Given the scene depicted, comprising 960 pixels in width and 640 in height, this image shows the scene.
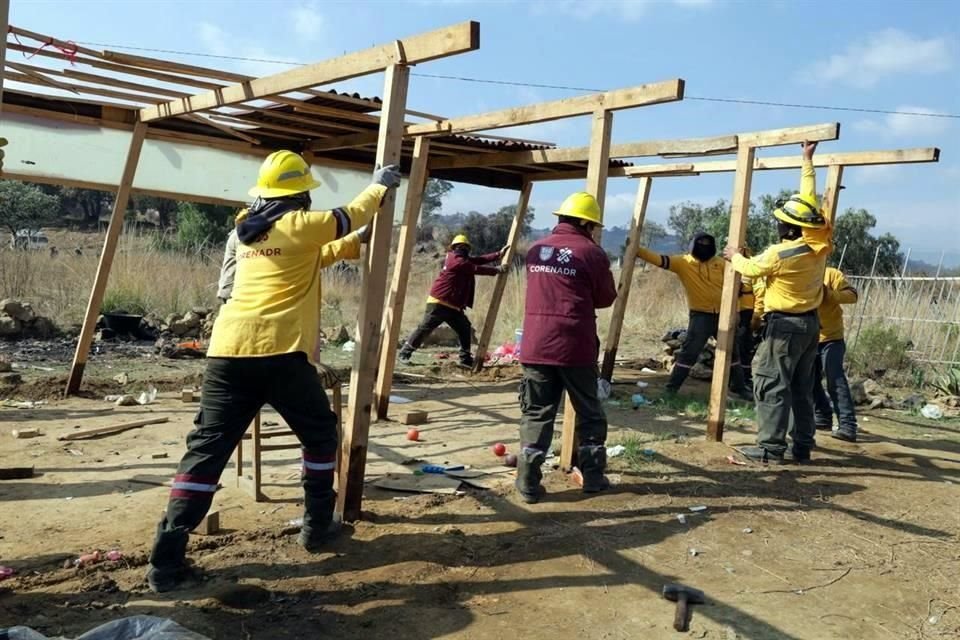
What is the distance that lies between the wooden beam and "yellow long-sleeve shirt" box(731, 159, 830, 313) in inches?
66.3

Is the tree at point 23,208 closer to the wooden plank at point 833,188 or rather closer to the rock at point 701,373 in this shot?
the rock at point 701,373

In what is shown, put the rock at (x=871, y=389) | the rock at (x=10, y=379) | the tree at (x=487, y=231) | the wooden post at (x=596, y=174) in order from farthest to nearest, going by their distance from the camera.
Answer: the tree at (x=487, y=231), the rock at (x=871, y=389), the rock at (x=10, y=379), the wooden post at (x=596, y=174)

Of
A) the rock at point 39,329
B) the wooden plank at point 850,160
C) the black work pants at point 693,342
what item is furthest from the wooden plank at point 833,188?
the rock at point 39,329

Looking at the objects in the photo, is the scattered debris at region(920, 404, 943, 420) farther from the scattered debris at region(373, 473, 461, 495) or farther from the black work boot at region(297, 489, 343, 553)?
the black work boot at region(297, 489, 343, 553)

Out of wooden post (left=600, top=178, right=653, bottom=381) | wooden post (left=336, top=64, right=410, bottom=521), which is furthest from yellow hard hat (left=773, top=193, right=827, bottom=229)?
wooden post (left=336, top=64, right=410, bottom=521)

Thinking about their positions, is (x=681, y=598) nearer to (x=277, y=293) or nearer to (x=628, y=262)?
(x=277, y=293)

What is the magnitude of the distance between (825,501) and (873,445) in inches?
91.4

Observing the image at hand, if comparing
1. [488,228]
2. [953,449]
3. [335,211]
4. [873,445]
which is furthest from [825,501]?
[488,228]

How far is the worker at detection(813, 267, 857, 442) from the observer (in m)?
7.45

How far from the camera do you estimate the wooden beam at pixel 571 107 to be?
5.48 meters

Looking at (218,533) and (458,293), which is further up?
(458,293)

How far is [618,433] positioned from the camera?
24.3 ft

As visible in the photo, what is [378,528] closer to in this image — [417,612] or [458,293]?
[417,612]

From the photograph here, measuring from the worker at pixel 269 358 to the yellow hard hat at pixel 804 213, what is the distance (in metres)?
3.68
